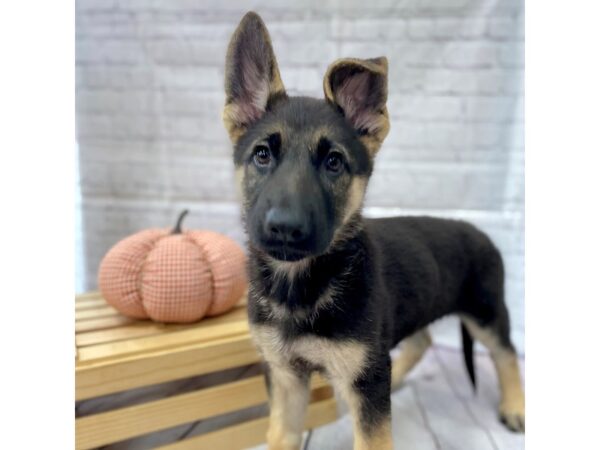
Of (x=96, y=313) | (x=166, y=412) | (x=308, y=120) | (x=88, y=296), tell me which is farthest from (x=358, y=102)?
(x=88, y=296)

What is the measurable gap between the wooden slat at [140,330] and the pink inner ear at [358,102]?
4.17 feet

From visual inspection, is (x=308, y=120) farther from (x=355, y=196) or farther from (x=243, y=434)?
(x=243, y=434)

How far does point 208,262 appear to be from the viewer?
261 centimetres

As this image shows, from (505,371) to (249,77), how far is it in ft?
6.50

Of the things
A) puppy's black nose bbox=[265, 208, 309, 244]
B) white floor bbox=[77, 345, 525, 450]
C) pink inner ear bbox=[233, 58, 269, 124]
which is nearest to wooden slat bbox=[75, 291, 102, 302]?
white floor bbox=[77, 345, 525, 450]

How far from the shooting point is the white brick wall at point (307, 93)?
234 centimetres

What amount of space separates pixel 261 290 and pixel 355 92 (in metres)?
0.79

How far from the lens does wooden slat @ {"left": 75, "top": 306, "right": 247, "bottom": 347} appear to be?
2307 millimetres

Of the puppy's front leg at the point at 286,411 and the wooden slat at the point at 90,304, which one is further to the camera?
the wooden slat at the point at 90,304

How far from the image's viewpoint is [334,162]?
169 cm

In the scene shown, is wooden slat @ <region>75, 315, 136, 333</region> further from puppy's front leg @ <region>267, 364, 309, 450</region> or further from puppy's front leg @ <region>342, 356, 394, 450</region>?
puppy's front leg @ <region>342, 356, 394, 450</region>

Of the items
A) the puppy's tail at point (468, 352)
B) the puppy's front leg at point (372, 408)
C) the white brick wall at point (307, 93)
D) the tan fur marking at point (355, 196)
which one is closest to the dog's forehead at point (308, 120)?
the tan fur marking at point (355, 196)

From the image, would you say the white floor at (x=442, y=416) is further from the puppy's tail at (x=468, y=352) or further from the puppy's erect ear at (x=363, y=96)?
the puppy's erect ear at (x=363, y=96)
